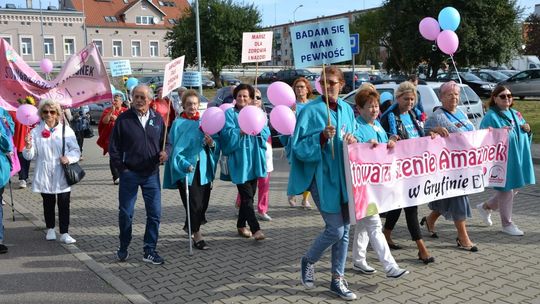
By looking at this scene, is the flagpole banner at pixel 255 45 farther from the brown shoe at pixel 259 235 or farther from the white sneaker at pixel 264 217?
the brown shoe at pixel 259 235

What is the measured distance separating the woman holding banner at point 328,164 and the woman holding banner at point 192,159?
168 centimetres

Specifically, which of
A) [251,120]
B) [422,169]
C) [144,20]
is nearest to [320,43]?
[251,120]

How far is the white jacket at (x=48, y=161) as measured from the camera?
6.55m

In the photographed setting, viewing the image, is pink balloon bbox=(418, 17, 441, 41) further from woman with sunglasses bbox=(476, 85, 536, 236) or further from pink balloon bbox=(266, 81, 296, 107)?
pink balloon bbox=(266, 81, 296, 107)

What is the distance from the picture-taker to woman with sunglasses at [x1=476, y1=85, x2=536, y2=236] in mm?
6426

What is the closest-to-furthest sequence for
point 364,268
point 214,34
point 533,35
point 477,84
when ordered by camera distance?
point 364,268
point 477,84
point 214,34
point 533,35

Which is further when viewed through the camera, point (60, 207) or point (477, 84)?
point (477, 84)

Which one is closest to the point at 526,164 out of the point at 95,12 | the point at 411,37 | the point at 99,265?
the point at 99,265

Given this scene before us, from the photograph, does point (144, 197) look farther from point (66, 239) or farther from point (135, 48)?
point (135, 48)

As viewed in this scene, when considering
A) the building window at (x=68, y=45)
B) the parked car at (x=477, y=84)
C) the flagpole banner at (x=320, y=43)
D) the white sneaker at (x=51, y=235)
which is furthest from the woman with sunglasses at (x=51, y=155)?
the building window at (x=68, y=45)

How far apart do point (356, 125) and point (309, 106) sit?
581 millimetres

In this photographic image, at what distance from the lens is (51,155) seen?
661cm

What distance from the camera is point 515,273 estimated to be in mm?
5246

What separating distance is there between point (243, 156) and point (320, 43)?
6.26 ft
